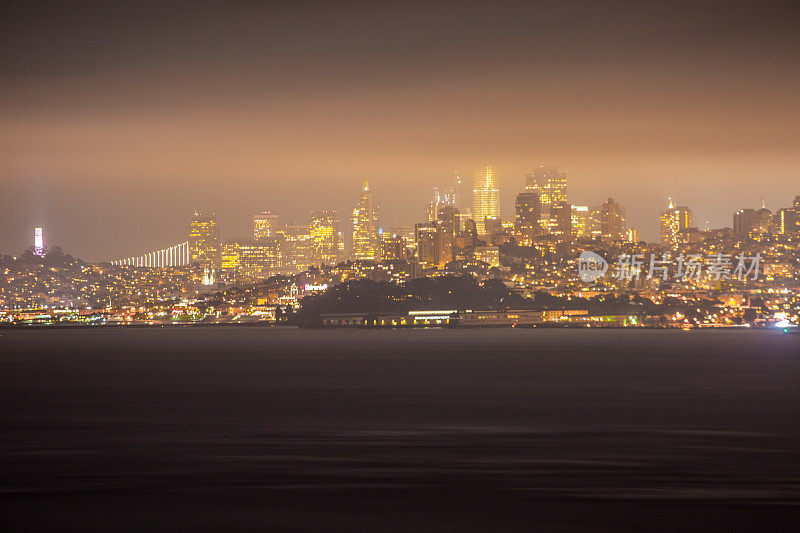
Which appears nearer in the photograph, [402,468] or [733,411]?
[402,468]

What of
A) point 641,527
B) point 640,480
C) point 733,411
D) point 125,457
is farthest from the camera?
point 733,411

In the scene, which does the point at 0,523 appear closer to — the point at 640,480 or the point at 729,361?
the point at 640,480

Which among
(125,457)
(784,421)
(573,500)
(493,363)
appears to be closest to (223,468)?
(125,457)

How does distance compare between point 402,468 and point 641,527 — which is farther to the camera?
point 402,468

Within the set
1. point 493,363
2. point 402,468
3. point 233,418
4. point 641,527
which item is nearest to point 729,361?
point 493,363

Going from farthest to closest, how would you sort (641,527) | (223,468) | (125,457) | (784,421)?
(784,421), (125,457), (223,468), (641,527)

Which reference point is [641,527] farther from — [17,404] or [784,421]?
[17,404]
